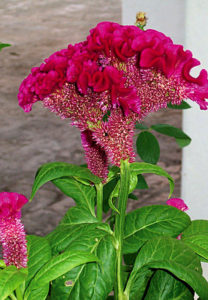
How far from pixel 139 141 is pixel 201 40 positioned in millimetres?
410

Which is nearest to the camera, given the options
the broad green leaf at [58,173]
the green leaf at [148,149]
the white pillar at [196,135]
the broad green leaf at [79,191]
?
the broad green leaf at [58,173]

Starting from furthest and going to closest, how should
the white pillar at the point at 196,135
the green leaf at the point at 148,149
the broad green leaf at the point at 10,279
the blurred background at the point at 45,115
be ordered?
the blurred background at the point at 45,115
the white pillar at the point at 196,135
the green leaf at the point at 148,149
the broad green leaf at the point at 10,279

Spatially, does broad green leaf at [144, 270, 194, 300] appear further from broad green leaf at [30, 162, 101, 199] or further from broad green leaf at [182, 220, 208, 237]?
broad green leaf at [30, 162, 101, 199]

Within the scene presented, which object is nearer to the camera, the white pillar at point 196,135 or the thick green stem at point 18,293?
the thick green stem at point 18,293

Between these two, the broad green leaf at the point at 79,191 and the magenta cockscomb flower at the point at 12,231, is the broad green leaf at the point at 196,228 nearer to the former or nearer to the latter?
the broad green leaf at the point at 79,191

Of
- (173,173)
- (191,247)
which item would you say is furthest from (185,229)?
(173,173)

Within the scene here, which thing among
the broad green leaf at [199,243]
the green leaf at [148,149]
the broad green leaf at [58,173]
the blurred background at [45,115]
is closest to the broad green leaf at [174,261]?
the broad green leaf at [199,243]

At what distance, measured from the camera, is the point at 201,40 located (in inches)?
54.4

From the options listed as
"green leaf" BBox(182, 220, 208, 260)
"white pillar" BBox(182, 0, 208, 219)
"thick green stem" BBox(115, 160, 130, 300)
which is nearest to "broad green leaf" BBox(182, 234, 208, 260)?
"green leaf" BBox(182, 220, 208, 260)

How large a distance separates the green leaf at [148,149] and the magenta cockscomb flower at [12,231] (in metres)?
0.54

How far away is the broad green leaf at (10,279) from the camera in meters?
0.59

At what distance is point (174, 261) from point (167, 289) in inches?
3.3

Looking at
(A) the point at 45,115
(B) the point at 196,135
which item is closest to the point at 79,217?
(B) the point at 196,135

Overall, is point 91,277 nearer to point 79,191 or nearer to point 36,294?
point 36,294
